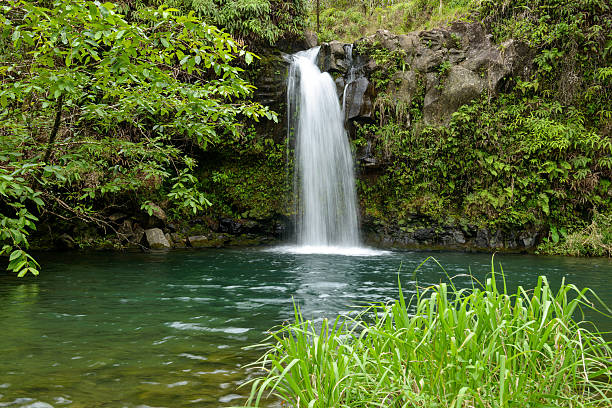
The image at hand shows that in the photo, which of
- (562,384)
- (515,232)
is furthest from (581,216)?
(562,384)

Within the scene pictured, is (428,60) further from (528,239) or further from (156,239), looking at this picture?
(156,239)

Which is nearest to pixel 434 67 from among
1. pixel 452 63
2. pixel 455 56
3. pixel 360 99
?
pixel 452 63

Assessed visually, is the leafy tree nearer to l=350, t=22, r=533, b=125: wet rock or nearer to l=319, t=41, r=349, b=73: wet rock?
l=350, t=22, r=533, b=125: wet rock

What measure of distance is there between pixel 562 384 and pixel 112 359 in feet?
11.4

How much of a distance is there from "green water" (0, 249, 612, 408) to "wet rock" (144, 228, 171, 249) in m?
1.36

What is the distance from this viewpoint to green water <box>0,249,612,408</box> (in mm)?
2951

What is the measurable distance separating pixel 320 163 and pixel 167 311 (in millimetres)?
9526

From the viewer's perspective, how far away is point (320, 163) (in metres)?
13.9

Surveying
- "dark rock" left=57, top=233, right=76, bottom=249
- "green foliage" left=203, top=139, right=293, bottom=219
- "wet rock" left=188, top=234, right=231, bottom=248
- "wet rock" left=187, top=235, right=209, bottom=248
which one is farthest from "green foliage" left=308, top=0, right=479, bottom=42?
"dark rock" left=57, top=233, right=76, bottom=249

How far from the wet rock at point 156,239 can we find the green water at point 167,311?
136 centimetres

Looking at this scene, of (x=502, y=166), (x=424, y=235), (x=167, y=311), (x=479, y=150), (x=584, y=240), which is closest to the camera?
(x=167, y=311)

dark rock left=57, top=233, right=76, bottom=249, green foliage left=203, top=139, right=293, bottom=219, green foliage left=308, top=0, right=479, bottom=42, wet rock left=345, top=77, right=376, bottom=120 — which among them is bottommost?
dark rock left=57, top=233, right=76, bottom=249

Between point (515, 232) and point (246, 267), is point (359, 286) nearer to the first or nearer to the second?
point (246, 267)

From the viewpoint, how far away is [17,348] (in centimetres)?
372
